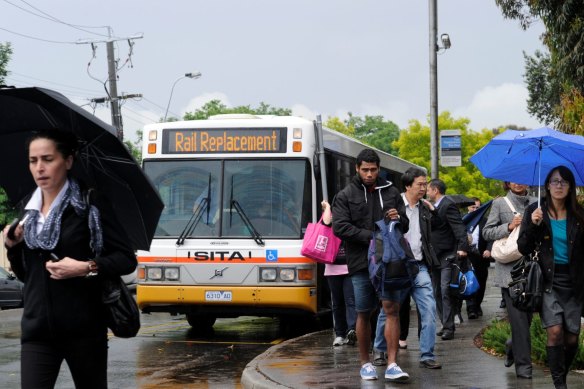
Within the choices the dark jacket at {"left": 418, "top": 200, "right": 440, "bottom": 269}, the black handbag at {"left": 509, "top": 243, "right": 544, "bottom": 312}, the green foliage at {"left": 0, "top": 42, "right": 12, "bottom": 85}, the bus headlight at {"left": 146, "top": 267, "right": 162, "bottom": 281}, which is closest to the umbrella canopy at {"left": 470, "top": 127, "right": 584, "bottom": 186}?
the black handbag at {"left": 509, "top": 243, "right": 544, "bottom": 312}

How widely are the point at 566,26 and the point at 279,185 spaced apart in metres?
5.13

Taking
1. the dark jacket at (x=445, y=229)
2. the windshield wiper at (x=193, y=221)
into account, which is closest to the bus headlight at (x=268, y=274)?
the windshield wiper at (x=193, y=221)

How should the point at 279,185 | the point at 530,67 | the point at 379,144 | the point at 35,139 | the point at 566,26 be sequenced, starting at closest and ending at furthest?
1. the point at 35,139
2. the point at 279,185
3. the point at 566,26
4. the point at 530,67
5. the point at 379,144

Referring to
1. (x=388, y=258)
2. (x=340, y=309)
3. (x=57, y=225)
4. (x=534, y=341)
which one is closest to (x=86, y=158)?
(x=57, y=225)

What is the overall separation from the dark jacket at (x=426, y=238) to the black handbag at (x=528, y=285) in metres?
1.96

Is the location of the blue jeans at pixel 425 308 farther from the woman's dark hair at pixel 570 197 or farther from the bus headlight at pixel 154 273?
the bus headlight at pixel 154 273

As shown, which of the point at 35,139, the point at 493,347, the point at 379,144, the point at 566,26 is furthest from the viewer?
the point at 379,144

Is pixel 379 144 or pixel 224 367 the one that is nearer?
pixel 224 367

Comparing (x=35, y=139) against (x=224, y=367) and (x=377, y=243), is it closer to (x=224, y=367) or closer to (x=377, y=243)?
(x=377, y=243)

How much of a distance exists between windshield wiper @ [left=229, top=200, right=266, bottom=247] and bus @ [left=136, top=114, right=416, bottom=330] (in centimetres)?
1

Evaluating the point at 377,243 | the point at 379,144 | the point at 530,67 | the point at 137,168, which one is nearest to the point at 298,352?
the point at 377,243

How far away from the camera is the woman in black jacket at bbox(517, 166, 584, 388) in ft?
25.1

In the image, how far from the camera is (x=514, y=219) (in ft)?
29.6

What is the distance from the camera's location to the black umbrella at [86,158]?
5.10 metres
